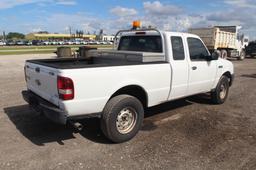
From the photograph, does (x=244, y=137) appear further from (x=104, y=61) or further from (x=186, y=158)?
(x=104, y=61)

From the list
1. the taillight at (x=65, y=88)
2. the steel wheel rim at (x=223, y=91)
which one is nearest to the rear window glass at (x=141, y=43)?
the taillight at (x=65, y=88)

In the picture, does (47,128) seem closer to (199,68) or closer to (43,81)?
(43,81)

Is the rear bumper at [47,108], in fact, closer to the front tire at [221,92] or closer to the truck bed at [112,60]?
the truck bed at [112,60]

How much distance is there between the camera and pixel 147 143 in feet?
15.2

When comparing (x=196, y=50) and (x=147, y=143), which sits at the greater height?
(x=196, y=50)

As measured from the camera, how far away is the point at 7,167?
371 cm

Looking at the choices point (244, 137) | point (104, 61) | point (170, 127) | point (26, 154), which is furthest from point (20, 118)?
point (244, 137)

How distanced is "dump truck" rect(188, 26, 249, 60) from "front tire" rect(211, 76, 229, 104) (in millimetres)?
13584

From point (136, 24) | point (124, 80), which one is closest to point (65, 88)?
point (124, 80)

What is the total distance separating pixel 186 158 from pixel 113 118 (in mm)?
1352

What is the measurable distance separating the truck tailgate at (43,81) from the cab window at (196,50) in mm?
3248

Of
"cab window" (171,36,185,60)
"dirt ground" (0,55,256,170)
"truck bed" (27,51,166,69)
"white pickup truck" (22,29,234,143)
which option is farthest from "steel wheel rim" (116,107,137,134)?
"cab window" (171,36,185,60)

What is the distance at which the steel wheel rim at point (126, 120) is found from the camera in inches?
182

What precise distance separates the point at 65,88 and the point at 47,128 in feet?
5.90
